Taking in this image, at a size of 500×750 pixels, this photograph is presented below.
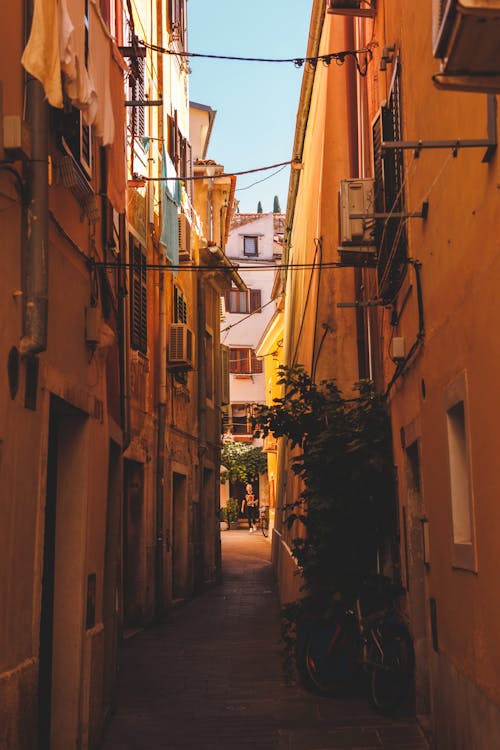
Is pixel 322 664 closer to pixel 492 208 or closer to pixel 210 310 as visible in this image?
pixel 492 208

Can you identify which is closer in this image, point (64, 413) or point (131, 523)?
point (64, 413)

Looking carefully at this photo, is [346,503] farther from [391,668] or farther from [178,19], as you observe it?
[178,19]

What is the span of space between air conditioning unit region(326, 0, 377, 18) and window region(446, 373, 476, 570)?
626 cm

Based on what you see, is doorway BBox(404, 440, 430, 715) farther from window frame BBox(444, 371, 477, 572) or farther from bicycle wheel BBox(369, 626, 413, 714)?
window frame BBox(444, 371, 477, 572)

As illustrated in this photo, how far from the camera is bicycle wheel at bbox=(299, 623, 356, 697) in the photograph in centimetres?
1049

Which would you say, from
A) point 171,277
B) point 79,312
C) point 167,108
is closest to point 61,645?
point 79,312

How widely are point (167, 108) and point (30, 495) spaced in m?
14.6

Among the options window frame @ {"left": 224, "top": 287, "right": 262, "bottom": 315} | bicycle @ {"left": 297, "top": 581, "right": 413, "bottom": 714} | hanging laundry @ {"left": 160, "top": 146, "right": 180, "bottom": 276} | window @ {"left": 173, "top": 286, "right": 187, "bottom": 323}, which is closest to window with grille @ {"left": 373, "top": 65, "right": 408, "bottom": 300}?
bicycle @ {"left": 297, "top": 581, "right": 413, "bottom": 714}

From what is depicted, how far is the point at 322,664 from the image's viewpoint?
1052 centimetres

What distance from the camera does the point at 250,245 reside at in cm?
6012

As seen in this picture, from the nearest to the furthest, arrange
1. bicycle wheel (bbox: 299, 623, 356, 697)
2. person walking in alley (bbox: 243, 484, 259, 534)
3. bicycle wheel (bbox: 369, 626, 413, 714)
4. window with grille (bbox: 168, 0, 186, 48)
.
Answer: bicycle wheel (bbox: 369, 626, 413, 714)
bicycle wheel (bbox: 299, 623, 356, 697)
window with grille (bbox: 168, 0, 186, 48)
person walking in alley (bbox: 243, 484, 259, 534)

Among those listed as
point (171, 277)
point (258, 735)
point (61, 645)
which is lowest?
point (258, 735)

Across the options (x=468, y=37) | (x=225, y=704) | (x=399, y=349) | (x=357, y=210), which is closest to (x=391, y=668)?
(x=225, y=704)

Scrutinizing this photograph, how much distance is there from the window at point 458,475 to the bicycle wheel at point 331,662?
3.83 metres
